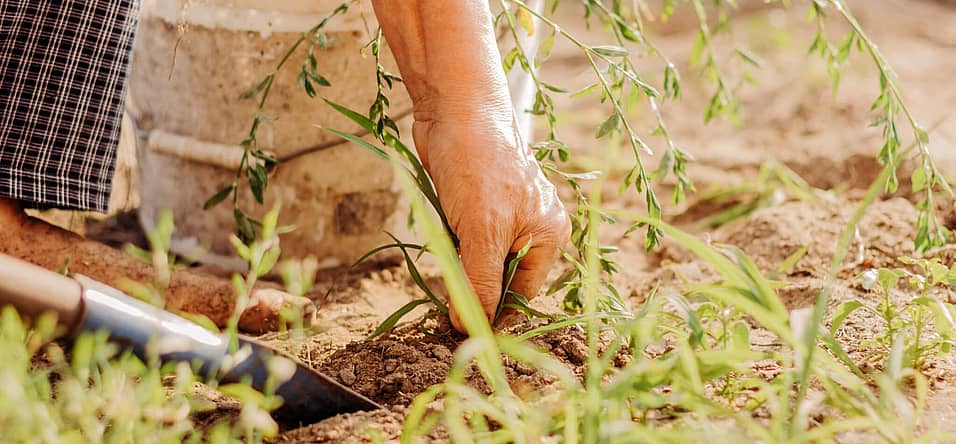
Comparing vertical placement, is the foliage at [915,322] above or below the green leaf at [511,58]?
below

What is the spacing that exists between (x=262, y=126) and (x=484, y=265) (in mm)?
769

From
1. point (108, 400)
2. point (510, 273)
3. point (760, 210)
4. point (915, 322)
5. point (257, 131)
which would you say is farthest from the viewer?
point (760, 210)

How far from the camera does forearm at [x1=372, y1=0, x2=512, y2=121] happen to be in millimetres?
1429

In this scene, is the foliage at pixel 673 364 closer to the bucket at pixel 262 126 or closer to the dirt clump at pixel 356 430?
the dirt clump at pixel 356 430

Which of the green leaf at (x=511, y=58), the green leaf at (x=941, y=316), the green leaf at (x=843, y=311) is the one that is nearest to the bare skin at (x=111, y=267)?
the green leaf at (x=511, y=58)

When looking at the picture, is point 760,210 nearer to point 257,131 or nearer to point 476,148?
point 476,148

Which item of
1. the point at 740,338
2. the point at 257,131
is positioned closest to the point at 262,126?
the point at 257,131

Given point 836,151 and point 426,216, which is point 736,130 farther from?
point 426,216

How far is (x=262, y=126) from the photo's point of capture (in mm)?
1930

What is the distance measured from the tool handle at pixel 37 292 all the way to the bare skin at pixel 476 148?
547 millimetres

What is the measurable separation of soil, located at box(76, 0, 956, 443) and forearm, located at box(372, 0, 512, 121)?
0.67 feet

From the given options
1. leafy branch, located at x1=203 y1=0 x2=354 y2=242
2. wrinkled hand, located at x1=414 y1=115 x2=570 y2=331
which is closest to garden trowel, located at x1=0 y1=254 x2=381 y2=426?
wrinkled hand, located at x1=414 y1=115 x2=570 y2=331

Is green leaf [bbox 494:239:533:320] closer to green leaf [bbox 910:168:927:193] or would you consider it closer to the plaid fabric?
green leaf [bbox 910:168:927:193]

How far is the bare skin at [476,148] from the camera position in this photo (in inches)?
54.2
